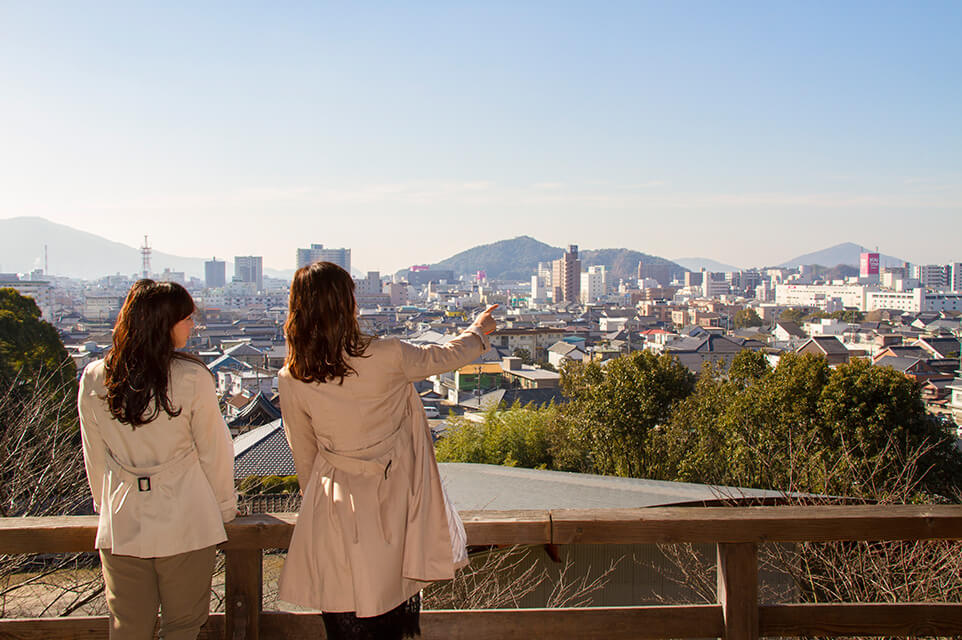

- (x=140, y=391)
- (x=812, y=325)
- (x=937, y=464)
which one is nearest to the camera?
(x=140, y=391)

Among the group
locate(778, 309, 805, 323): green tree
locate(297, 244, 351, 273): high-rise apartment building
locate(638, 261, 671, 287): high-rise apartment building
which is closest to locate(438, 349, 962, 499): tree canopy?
locate(778, 309, 805, 323): green tree

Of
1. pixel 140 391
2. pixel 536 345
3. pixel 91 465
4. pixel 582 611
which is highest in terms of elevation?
pixel 140 391

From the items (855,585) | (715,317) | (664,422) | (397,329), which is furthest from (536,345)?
(855,585)

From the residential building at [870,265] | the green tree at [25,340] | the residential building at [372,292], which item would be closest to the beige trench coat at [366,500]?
the green tree at [25,340]

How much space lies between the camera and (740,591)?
1.48 meters

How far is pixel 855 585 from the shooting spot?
2.75 m

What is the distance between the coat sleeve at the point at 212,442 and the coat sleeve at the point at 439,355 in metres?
0.40

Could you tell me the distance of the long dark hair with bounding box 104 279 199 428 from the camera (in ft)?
4.40

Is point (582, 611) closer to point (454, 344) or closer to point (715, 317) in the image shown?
point (454, 344)

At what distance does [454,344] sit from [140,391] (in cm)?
59

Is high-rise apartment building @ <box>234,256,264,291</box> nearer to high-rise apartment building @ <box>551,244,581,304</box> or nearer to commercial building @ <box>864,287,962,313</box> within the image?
high-rise apartment building @ <box>551,244,581,304</box>

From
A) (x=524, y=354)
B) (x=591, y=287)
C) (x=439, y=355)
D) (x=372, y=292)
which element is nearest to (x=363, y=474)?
(x=439, y=355)

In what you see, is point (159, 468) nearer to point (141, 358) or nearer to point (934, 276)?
point (141, 358)

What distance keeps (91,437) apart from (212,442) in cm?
23
